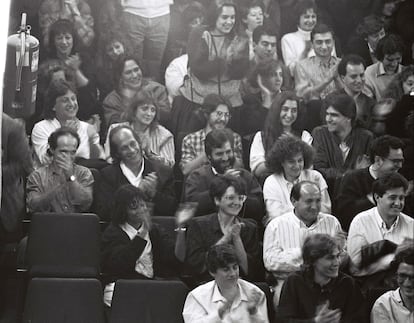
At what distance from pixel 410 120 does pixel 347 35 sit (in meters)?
0.82

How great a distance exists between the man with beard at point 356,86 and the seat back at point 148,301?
199 centimetres

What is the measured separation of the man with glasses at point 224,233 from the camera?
7.38 meters

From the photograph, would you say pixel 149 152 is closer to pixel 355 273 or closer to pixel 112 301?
pixel 112 301

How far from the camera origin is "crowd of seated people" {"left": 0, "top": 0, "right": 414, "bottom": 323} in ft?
24.1

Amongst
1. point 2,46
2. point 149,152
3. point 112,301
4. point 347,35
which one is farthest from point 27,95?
point 347,35

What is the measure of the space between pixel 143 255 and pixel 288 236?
1.04 metres

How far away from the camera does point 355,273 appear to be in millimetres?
7605

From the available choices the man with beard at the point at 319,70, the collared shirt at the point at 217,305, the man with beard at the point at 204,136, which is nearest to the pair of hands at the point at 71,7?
the man with beard at the point at 204,136

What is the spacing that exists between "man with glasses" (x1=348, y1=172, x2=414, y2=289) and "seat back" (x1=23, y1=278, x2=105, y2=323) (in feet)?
6.15

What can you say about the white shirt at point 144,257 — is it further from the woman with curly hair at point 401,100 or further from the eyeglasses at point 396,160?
the woman with curly hair at point 401,100

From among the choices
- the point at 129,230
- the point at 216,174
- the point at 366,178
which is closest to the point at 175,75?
Result: the point at 216,174

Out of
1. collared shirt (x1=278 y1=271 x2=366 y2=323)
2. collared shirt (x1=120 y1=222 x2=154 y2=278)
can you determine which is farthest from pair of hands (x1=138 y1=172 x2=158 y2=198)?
collared shirt (x1=278 y1=271 x2=366 y2=323)

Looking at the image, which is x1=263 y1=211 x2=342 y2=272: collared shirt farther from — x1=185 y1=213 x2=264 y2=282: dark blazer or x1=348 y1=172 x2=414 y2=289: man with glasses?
x1=348 y1=172 x2=414 y2=289: man with glasses

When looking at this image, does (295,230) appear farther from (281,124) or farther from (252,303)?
(281,124)
